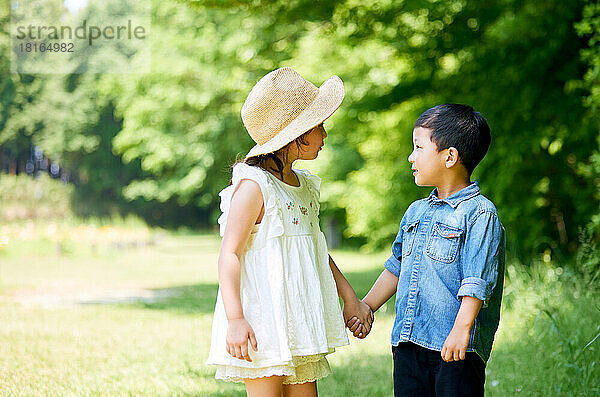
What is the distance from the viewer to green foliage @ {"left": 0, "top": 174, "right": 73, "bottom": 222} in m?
22.7

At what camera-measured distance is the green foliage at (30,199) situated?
22.7m

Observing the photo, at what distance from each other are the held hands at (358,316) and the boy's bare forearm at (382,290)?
3 centimetres

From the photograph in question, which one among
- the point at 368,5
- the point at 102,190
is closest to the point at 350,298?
the point at 368,5

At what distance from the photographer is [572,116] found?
7.42 metres

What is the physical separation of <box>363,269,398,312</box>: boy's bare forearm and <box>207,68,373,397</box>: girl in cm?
14

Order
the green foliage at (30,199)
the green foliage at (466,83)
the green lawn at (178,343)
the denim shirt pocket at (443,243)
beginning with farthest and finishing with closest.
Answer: the green foliage at (30,199) < the green foliage at (466,83) < the green lawn at (178,343) < the denim shirt pocket at (443,243)

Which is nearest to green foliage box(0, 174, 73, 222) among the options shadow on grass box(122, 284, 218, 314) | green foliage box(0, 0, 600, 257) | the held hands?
green foliage box(0, 0, 600, 257)

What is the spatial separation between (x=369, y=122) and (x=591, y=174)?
18.6 ft

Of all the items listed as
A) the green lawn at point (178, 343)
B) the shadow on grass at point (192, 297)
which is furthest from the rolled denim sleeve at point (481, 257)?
the shadow on grass at point (192, 297)

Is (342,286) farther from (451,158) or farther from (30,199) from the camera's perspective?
(30,199)

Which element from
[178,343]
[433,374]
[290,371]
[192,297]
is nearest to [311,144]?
[290,371]

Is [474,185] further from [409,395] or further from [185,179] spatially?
[185,179]

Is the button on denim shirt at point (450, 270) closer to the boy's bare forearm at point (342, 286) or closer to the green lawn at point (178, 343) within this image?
the boy's bare forearm at point (342, 286)

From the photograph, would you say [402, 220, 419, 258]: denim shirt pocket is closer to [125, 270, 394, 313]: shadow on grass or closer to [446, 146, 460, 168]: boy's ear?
[446, 146, 460, 168]: boy's ear
